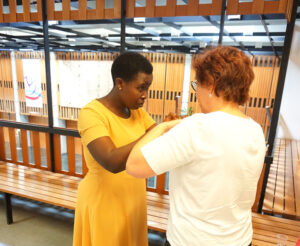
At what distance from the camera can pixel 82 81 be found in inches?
148

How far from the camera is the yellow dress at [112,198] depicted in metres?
1.26

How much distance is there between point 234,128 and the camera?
2.48 ft

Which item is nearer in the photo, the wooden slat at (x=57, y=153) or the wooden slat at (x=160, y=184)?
the wooden slat at (x=160, y=184)

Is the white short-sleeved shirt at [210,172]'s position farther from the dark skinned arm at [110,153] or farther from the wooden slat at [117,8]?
the wooden slat at [117,8]

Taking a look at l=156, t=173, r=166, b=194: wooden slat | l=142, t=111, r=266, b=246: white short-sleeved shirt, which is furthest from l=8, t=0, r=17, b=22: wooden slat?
l=142, t=111, r=266, b=246: white short-sleeved shirt

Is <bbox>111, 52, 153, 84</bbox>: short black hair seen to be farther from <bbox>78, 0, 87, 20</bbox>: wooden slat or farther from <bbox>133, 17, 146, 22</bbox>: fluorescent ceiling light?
<bbox>78, 0, 87, 20</bbox>: wooden slat

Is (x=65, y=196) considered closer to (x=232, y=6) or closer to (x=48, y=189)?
(x=48, y=189)

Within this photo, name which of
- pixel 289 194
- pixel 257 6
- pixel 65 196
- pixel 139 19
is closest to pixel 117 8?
pixel 139 19

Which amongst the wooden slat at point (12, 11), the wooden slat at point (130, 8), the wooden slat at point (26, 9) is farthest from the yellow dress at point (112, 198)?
the wooden slat at point (12, 11)

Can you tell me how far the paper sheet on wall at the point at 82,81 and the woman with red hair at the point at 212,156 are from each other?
280 cm

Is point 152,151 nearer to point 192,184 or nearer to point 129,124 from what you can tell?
point 192,184

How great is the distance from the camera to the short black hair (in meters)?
1.19

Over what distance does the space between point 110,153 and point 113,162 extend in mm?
44

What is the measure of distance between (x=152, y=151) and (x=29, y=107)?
3.90 m
